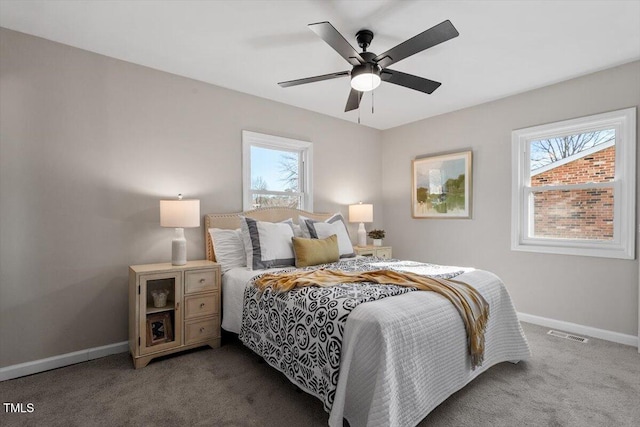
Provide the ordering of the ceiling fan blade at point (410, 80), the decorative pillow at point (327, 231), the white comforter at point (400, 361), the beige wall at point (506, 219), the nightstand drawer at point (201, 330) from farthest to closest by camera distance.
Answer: the decorative pillow at point (327, 231), the beige wall at point (506, 219), the nightstand drawer at point (201, 330), the ceiling fan blade at point (410, 80), the white comforter at point (400, 361)

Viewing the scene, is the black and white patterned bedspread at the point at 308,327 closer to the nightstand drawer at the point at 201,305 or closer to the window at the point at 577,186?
the nightstand drawer at the point at 201,305

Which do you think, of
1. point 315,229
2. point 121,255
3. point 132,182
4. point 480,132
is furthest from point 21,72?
point 480,132

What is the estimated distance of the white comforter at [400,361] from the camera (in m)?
1.50

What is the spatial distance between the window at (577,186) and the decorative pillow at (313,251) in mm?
2212

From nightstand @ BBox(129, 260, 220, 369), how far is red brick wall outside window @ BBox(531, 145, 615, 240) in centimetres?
354

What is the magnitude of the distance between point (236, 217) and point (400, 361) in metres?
2.38

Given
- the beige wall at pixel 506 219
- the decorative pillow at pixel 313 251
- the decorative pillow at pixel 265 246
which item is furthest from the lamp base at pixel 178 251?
the beige wall at pixel 506 219

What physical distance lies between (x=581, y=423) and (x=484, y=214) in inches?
100

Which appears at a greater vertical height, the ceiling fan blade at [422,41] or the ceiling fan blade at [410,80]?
the ceiling fan blade at [422,41]

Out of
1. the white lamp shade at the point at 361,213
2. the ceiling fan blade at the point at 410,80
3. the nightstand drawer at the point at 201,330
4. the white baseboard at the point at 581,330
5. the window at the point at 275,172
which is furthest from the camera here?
the white lamp shade at the point at 361,213

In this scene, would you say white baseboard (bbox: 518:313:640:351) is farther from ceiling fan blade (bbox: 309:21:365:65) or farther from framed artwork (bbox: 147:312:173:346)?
framed artwork (bbox: 147:312:173:346)

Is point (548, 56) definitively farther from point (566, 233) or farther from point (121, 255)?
point (121, 255)

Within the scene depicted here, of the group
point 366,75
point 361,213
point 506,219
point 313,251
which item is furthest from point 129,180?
point 506,219

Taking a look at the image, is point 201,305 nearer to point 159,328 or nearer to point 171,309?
point 171,309
